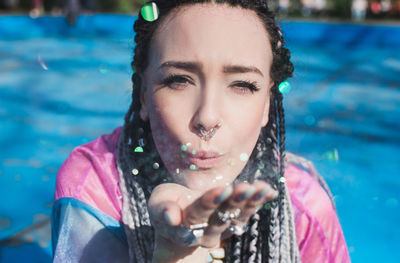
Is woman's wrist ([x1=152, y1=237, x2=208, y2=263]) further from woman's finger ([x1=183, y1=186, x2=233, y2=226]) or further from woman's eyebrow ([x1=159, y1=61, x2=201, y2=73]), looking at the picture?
woman's eyebrow ([x1=159, y1=61, x2=201, y2=73])

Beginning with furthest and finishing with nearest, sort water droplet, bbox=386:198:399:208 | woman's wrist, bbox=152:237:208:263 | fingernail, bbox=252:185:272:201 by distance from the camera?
water droplet, bbox=386:198:399:208 < woman's wrist, bbox=152:237:208:263 < fingernail, bbox=252:185:272:201

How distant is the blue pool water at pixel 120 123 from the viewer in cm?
216

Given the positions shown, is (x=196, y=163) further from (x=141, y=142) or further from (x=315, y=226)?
(x=315, y=226)

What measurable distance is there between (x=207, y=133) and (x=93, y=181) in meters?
0.44

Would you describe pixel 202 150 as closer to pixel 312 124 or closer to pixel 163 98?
pixel 163 98

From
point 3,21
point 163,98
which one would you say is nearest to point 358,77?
point 163,98

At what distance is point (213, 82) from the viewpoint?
1.00m

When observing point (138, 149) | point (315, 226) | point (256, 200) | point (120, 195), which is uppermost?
point (256, 200)

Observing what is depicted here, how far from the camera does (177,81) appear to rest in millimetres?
1042

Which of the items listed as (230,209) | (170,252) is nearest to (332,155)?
(170,252)

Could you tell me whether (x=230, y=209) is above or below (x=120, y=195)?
above

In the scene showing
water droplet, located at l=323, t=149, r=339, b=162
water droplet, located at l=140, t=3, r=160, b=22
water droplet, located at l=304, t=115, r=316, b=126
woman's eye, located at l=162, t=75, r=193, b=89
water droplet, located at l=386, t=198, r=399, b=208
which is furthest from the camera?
water droplet, located at l=304, t=115, r=316, b=126

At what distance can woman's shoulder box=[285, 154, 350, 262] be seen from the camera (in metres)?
1.34

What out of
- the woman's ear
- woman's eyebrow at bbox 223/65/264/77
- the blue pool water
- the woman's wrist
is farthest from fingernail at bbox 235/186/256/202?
the blue pool water
